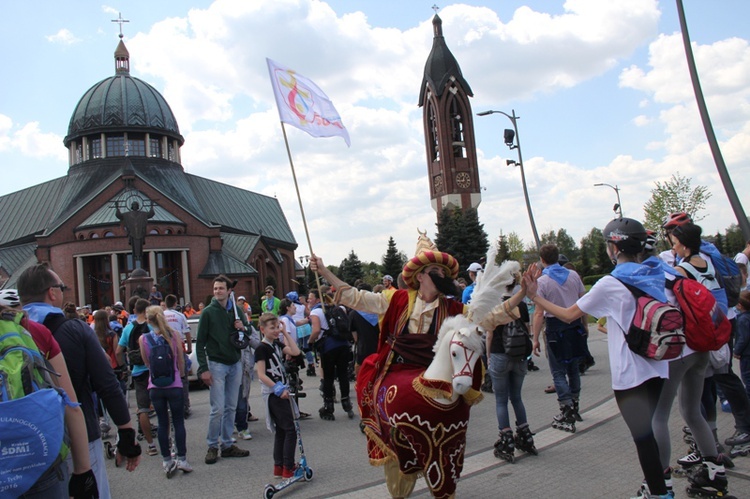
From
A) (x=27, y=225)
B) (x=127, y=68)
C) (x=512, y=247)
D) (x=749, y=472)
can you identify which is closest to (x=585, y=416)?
(x=749, y=472)

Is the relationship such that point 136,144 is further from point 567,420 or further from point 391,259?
point 567,420

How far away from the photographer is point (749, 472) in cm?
515

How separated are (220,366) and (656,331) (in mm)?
5181

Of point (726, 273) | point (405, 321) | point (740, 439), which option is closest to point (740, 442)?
point (740, 439)

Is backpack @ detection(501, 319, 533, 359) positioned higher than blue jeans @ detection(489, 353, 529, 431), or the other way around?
backpack @ detection(501, 319, 533, 359)

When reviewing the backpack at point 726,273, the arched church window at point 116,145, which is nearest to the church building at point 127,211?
the arched church window at point 116,145

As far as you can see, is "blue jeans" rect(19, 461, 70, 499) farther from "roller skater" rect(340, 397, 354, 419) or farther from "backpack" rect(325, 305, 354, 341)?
"roller skater" rect(340, 397, 354, 419)

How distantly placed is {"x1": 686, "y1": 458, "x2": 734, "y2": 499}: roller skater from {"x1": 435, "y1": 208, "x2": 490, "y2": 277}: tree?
140 ft

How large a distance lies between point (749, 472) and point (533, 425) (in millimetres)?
2788

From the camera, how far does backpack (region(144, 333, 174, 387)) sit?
6.75 meters

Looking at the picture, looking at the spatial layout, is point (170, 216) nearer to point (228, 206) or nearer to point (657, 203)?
point (228, 206)

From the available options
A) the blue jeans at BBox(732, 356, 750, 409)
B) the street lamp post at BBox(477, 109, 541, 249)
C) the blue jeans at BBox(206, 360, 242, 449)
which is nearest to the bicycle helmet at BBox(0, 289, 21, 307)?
the blue jeans at BBox(206, 360, 242, 449)

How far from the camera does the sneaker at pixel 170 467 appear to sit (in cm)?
670

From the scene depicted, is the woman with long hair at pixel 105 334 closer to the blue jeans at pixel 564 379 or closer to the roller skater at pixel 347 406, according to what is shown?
the roller skater at pixel 347 406
